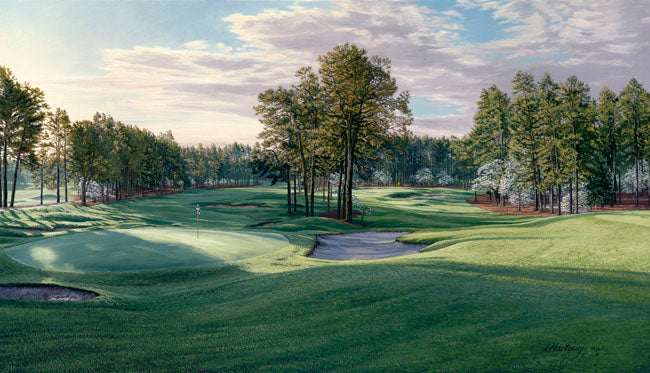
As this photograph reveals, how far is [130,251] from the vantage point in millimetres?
15188

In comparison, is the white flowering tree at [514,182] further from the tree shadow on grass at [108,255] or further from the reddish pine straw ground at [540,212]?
the tree shadow on grass at [108,255]

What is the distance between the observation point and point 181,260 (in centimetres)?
1495

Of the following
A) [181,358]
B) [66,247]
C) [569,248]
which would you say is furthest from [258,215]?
[181,358]

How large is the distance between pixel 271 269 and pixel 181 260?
4.08m

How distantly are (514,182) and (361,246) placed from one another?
136 feet

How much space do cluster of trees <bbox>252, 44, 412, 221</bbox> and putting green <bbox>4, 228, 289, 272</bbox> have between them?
1760 cm

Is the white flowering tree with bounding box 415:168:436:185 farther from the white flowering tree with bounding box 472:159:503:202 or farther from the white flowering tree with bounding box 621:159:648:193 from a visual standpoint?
the white flowering tree with bounding box 472:159:503:202

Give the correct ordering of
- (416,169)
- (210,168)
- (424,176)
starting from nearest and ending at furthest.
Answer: (424,176) < (416,169) < (210,168)

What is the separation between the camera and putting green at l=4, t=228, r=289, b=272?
13.8 m

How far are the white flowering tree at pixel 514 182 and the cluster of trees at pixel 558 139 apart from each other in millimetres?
→ 132

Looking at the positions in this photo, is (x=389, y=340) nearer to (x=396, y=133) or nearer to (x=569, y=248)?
(x=569, y=248)

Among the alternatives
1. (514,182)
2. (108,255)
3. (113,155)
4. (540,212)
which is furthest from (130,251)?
(113,155)

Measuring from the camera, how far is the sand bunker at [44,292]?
9.81m
